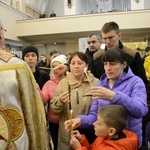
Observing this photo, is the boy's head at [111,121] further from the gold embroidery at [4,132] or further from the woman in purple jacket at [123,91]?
the gold embroidery at [4,132]

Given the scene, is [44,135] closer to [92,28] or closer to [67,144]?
[67,144]

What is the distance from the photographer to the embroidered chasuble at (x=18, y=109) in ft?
5.26

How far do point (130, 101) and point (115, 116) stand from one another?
0.17 metres

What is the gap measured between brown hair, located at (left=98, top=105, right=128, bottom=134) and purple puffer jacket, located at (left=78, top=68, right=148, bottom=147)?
0.05m

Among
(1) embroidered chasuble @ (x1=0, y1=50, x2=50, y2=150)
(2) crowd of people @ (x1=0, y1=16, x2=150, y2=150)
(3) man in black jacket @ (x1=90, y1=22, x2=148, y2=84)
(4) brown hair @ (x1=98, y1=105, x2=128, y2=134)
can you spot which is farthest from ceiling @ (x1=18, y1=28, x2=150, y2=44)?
(1) embroidered chasuble @ (x1=0, y1=50, x2=50, y2=150)

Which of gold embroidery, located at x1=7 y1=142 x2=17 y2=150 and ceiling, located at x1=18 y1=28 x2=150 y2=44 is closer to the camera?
gold embroidery, located at x1=7 y1=142 x2=17 y2=150

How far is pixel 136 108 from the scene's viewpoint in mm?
1916

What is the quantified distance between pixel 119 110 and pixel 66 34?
51.0 feet

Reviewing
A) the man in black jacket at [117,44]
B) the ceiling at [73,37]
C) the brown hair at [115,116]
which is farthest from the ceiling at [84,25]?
the brown hair at [115,116]

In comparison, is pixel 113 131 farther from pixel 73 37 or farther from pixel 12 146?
pixel 73 37

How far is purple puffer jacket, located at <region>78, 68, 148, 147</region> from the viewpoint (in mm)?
1905

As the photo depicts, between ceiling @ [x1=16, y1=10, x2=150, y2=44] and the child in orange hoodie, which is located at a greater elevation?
ceiling @ [x1=16, y1=10, x2=150, y2=44]

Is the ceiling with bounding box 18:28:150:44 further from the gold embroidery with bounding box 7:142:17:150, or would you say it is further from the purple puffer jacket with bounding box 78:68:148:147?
the gold embroidery with bounding box 7:142:17:150

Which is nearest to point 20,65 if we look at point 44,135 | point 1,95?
point 1,95
